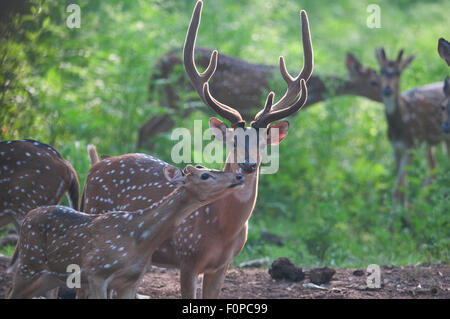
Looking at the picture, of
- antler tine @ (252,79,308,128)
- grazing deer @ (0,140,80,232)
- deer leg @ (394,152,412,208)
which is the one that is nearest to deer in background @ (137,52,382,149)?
deer leg @ (394,152,412,208)

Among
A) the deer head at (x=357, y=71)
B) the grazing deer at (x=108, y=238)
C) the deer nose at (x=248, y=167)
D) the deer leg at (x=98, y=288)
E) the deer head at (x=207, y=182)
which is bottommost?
the deer leg at (x=98, y=288)

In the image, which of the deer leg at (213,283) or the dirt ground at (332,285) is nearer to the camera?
the deer leg at (213,283)

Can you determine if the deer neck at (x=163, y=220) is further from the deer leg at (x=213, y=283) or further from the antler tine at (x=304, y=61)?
the antler tine at (x=304, y=61)

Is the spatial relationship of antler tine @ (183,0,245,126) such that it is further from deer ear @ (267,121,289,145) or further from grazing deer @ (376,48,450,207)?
grazing deer @ (376,48,450,207)

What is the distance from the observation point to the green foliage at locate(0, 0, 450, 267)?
23.0 ft

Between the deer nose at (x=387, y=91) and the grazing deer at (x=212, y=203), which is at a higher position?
the deer nose at (x=387, y=91)

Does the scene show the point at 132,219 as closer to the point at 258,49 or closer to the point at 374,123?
the point at 374,123

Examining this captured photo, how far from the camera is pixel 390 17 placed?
17406mm

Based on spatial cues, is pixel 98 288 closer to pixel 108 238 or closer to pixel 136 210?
pixel 108 238

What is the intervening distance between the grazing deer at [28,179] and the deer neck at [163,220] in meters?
1.74

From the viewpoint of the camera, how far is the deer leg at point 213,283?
492 centimetres

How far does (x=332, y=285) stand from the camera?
5496mm

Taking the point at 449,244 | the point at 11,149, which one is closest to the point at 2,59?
the point at 11,149

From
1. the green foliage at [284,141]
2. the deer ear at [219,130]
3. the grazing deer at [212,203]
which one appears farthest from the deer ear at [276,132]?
the green foliage at [284,141]
